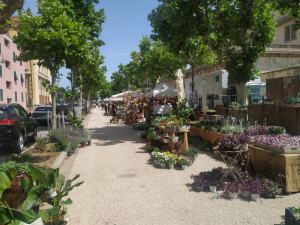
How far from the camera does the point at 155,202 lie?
4621 millimetres

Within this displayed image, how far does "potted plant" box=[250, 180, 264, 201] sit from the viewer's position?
4.56 meters

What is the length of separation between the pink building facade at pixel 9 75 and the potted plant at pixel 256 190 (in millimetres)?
29999

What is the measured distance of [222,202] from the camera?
455cm

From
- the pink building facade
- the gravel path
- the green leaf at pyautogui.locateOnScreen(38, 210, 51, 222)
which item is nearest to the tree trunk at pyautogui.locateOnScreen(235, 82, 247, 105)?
the gravel path

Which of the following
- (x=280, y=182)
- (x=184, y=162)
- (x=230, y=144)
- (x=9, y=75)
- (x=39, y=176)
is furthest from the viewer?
(x=9, y=75)

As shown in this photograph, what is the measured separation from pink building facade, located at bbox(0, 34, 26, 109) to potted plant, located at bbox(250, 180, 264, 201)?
30.0 m

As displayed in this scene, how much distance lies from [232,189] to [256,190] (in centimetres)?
43

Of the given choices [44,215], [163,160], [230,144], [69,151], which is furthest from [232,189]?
[69,151]

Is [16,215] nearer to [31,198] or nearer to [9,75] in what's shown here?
[31,198]

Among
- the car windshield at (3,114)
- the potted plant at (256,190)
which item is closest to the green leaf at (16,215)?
the potted plant at (256,190)

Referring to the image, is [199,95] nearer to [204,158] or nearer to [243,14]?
[243,14]

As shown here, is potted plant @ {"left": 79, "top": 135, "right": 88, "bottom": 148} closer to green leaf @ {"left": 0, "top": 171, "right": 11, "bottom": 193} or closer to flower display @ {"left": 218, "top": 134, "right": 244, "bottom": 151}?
flower display @ {"left": 218, "top": 134, "right": 244, "bottom": 151}

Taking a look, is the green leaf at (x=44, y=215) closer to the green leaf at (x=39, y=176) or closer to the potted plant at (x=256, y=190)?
the green leaf at (x=39, y=176)

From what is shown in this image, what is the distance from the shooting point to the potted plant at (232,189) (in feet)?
15.4
